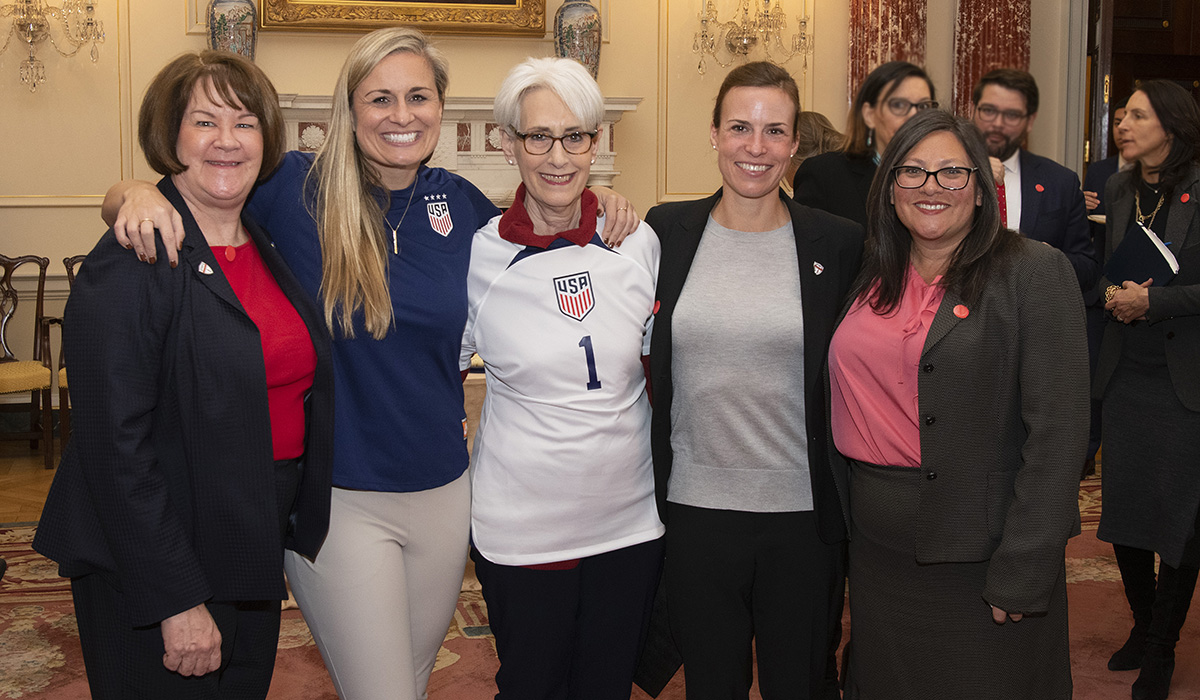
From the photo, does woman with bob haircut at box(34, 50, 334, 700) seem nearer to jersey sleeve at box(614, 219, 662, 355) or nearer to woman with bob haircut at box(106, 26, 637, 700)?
woman with bob haircut at box(106, 26, 637, 700)

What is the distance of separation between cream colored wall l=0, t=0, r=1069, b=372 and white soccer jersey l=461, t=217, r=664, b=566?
5065 millimetres

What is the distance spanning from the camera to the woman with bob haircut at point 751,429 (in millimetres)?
2102

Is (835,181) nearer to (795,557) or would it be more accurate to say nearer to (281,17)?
(795,557)

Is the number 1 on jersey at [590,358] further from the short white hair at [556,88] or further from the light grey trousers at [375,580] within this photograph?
the short white hair at [556,88]

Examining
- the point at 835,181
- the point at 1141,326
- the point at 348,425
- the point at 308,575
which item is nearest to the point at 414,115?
the point at 348,425

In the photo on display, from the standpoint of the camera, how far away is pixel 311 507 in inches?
75.0

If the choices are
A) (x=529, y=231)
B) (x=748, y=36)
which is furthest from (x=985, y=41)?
(x=529, y=231)

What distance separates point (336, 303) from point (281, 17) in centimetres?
525

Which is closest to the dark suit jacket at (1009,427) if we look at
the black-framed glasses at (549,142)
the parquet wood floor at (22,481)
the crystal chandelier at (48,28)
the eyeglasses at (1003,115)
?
the black-framed glasses at (549,142)

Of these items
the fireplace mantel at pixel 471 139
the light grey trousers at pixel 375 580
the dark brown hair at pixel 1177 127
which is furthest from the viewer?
the fireplace mantel at pixel 471 139

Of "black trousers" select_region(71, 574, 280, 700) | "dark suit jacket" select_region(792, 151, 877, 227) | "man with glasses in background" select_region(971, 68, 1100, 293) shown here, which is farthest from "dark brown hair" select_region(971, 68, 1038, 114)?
"black trousers" select_region(71, 574, 280, 700)

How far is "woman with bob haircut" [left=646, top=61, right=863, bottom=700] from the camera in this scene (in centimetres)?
210

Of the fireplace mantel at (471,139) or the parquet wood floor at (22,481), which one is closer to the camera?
the parquet wood floor at (22,481)

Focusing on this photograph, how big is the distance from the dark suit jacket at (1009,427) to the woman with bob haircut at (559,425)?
590 millimetres
